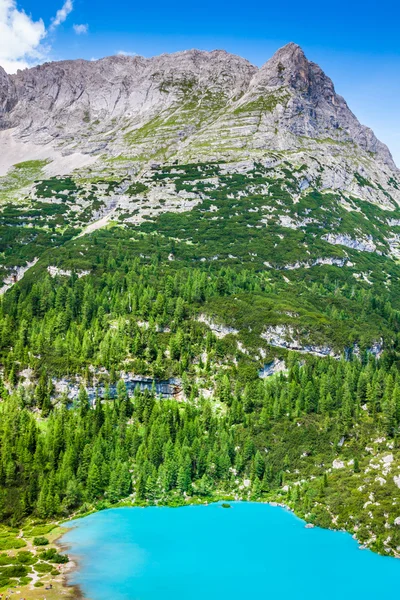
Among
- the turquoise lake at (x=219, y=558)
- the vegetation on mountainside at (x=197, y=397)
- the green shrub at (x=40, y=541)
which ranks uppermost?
the vegetation on mountainside at (x=197, y=397)

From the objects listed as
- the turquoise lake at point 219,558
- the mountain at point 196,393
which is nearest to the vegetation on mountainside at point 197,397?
the mountain at point 196,393

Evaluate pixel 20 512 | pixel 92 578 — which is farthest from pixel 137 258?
pixel 92 578

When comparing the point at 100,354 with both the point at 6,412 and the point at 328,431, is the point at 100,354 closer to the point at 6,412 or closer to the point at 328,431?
the point at 6,412

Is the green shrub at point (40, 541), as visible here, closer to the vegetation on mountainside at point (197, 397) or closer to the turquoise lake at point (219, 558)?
the turquoise lake at point (219, 558)

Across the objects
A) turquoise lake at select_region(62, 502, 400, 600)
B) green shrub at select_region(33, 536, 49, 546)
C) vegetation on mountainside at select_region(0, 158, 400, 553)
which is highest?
vegetation on mountainside at select_region(0, 158, 400, 553)

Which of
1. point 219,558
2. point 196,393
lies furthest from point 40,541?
point 196,393

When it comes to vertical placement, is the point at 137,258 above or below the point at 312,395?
above

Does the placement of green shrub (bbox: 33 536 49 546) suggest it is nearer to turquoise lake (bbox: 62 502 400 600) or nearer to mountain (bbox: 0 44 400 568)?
turquoise lake (bbox: 62 502 400 600)

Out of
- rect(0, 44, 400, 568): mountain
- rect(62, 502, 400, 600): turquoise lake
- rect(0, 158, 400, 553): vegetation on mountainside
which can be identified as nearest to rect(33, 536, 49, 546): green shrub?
rect(62, 502, 400, 600): turquoise lake
